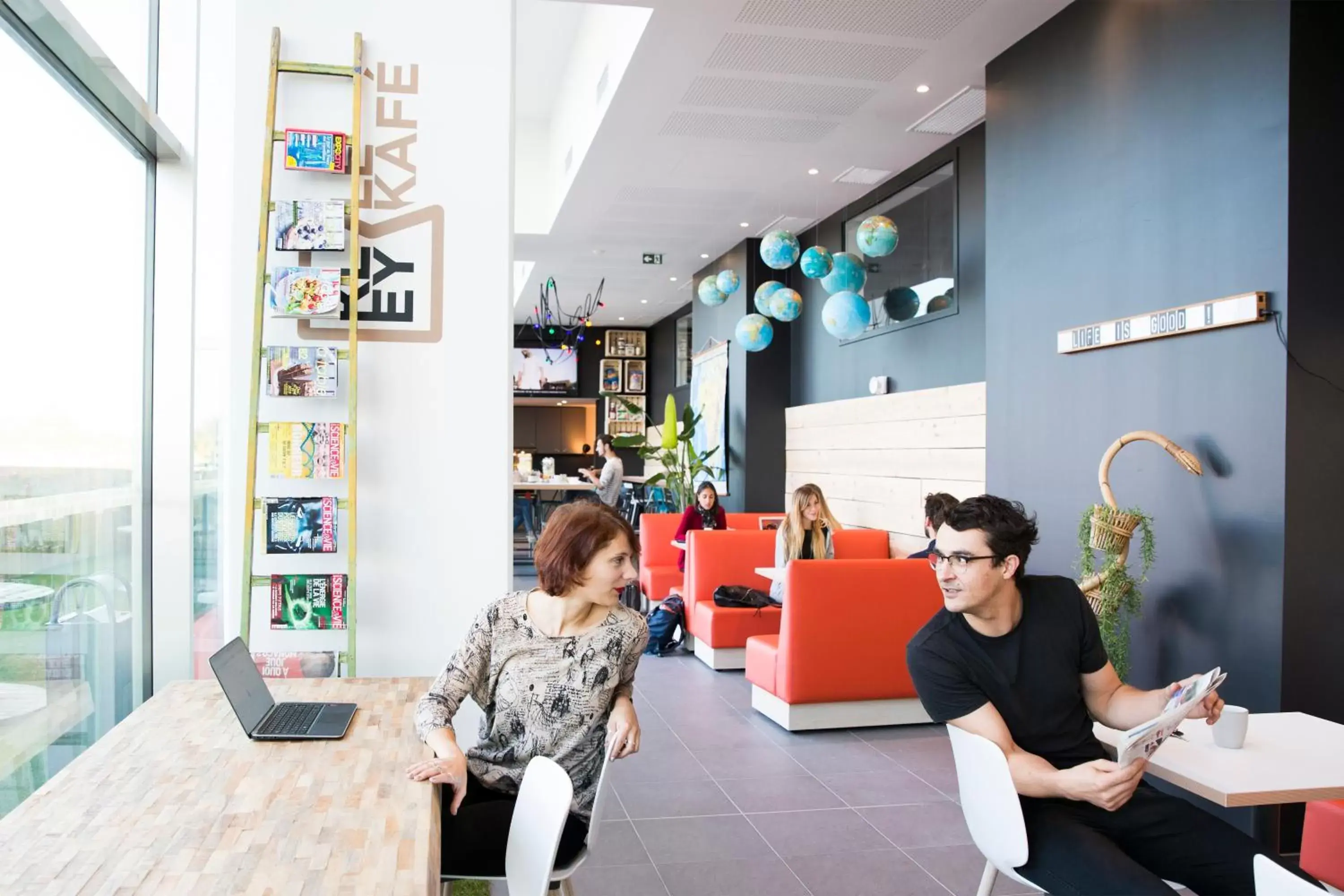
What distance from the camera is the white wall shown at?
3395 mm

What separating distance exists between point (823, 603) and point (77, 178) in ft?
11.7

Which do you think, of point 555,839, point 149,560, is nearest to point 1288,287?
point 555,839

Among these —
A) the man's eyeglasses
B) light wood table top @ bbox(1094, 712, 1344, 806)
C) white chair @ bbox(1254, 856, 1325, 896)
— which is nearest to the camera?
white chair @ bbox(1254, 856, 1325, 896)

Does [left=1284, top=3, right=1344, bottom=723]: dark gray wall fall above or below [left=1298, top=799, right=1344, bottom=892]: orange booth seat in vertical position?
above

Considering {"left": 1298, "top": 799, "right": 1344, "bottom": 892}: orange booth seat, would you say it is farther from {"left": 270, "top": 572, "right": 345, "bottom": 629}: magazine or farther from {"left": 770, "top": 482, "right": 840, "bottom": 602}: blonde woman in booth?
{"left": 770, "top": 482, "right": 840, "bottom": 602}: blonde woman in booth

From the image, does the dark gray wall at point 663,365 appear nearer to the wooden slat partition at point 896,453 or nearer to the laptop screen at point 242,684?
the wooden slat partition at point 896,453

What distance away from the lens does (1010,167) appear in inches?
204

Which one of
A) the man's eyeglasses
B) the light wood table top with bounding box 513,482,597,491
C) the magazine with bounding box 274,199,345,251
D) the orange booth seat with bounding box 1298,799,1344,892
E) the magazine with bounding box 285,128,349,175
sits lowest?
the orange booth seat with bounding box 1298,799,1344,892

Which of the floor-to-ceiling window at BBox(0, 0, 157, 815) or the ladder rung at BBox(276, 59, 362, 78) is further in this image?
the ladder rung at BBox(276, 59, 362, 78)

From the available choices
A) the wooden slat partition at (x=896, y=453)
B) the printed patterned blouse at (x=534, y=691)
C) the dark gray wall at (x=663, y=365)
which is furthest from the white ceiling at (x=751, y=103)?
the dark gray wall at (x=663, y=365)

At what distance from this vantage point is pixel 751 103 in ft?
19.9

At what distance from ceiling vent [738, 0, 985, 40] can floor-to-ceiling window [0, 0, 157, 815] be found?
2784 mm

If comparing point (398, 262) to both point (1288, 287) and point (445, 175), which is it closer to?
point (445, 175)

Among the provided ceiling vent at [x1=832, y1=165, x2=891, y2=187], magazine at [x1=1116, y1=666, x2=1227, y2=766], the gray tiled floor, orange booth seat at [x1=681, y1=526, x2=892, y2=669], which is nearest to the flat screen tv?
ceiling vent at [x1=832, y1=165, x2=891, y2=187]
